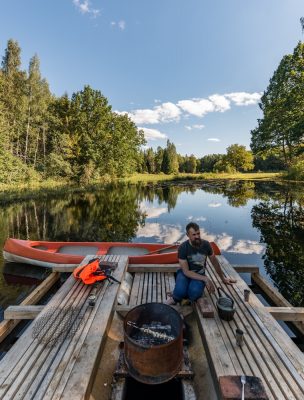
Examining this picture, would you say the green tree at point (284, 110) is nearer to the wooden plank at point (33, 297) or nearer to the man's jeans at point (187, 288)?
the man's jeans at point (187, 288)

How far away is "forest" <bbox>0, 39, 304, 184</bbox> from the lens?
91.5ft

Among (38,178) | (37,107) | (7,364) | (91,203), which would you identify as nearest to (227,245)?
(7,364)

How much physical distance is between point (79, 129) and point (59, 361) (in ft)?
134

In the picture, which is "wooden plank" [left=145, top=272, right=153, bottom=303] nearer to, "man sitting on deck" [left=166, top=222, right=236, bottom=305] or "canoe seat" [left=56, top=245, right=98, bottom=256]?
"man sitting on deck" [left=166, top=222, right=236, bottom=305]

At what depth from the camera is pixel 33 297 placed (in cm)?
563

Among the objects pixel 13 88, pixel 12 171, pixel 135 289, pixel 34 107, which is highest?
pixel 13 88

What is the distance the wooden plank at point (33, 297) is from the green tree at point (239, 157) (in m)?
69.6

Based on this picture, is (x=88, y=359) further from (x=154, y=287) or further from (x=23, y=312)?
(x=154, y=287)

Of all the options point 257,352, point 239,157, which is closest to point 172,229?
point 257,352

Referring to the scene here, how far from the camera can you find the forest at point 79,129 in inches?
1098

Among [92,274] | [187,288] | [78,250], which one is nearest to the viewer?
[187,288]

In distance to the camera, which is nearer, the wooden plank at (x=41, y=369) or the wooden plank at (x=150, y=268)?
the wooden plank at (x=41, y=369)

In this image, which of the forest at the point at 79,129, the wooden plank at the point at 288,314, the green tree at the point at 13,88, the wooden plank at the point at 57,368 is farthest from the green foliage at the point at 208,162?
the wooden plank at the point at 57,368

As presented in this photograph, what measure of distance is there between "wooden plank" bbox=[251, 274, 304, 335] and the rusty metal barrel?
121 inches
